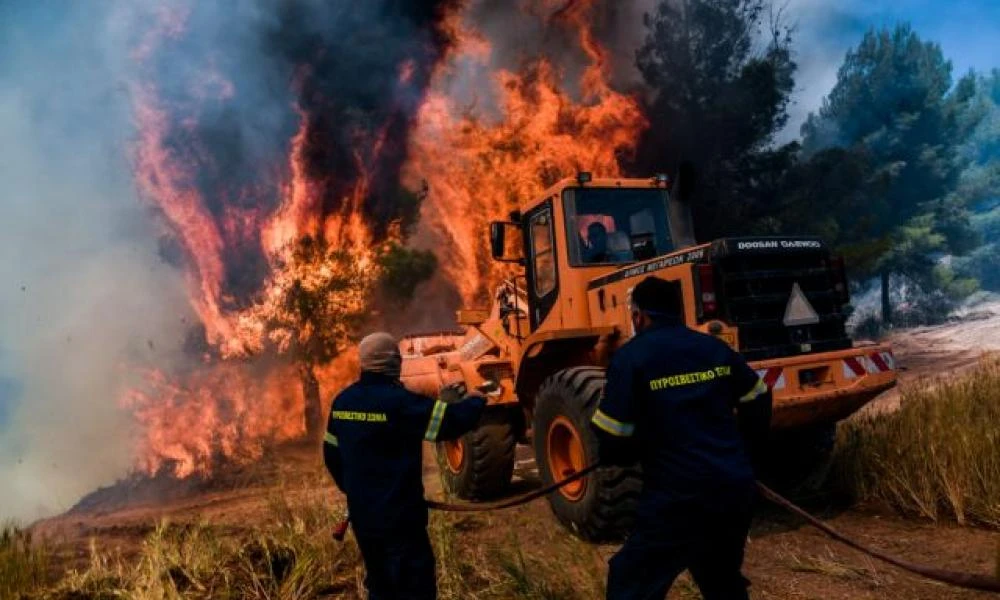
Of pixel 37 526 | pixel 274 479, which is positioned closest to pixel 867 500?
pixel 274 479

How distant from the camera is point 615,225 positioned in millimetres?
6926

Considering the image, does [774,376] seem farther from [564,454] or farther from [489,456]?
[489,456]

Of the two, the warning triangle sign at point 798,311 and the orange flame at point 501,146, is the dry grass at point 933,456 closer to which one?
the warning triangle sign at point 798,311

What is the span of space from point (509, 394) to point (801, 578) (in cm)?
341

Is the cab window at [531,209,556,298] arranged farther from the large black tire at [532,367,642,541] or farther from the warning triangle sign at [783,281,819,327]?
the warning triangle sign at [783,281,819,327]

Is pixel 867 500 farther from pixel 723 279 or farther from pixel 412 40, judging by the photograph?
pixel 412 40

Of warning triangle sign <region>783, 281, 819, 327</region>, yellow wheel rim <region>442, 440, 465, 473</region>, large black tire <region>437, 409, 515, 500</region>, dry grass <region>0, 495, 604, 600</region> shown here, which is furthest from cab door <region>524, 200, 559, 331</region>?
dry grass <region>0, 495, 604, 600</region>

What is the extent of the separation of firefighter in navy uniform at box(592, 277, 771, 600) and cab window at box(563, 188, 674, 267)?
3.56 metres

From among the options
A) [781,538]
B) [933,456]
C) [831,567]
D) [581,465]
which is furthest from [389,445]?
[933,456]

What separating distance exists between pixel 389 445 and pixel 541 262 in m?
4.05

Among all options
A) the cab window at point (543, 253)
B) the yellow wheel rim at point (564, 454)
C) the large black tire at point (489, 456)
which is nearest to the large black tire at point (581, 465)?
the yellow wheel rim at point (564, 454)

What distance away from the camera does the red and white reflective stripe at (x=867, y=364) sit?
5.46 metres

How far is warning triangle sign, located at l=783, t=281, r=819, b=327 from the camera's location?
553 centimetres

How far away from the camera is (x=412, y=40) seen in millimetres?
19234
